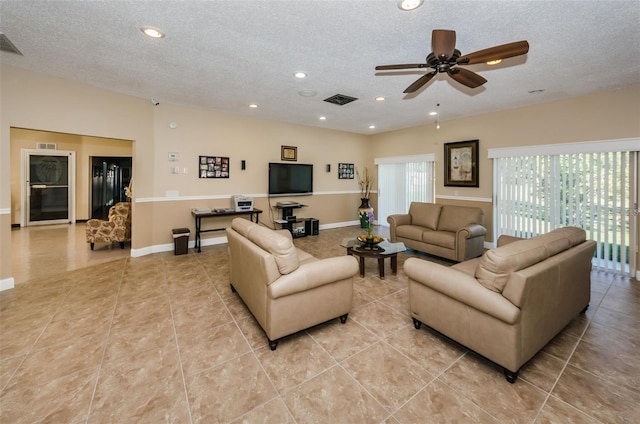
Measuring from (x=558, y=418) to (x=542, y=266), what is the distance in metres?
0.90

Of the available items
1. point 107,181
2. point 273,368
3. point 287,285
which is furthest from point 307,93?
point 107,181

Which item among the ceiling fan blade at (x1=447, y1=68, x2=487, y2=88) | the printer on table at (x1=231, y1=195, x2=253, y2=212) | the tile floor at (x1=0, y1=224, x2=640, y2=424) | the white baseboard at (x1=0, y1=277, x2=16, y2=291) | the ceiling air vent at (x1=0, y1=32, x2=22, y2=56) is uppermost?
the ceiling air vent at (x1=0, y1=32, x2=22, y2=56)

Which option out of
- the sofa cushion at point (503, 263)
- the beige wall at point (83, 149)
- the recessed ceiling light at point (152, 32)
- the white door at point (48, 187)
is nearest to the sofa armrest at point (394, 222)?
the sofa cushion at point (503, 263)

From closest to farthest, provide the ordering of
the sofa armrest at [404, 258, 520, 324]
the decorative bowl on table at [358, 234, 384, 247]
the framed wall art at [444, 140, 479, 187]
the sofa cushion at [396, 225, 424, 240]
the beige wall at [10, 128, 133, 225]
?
the sofa armrest at [404, 258, 520, 324] → the decorative bowl on table at [358, 234, 384, 247] → the sofa cushion at [396, 225, 424, 240] → the framed wall art at [444, 140, 479, 187] → the beige wall at [10, 128, 133, 225]

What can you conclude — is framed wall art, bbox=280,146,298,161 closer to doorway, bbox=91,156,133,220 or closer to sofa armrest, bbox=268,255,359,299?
sofa armrest, bbox=268,255,359,299

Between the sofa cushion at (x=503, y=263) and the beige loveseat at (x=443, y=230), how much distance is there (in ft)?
7.58

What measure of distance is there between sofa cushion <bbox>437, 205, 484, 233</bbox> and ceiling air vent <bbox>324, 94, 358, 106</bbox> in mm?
2712

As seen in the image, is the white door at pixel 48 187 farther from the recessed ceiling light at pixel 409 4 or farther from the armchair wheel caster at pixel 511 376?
the armchair wheel caster at pixel 511 376

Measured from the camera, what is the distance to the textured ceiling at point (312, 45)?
2.12 m

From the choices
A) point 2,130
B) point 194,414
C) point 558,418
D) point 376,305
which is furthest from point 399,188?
point 2,130

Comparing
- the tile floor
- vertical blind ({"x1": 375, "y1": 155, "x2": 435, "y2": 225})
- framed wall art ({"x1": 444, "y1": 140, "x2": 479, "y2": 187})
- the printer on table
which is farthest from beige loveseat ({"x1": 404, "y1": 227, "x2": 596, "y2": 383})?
vertical blind ({"x1": 375, "y1": 155, "x2": 435, "y2": 225})

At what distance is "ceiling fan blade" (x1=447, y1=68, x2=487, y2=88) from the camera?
239 cm

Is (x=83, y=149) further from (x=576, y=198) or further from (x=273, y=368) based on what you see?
(x=576, y=198)

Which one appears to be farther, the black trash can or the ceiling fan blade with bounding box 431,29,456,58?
the black trash can
